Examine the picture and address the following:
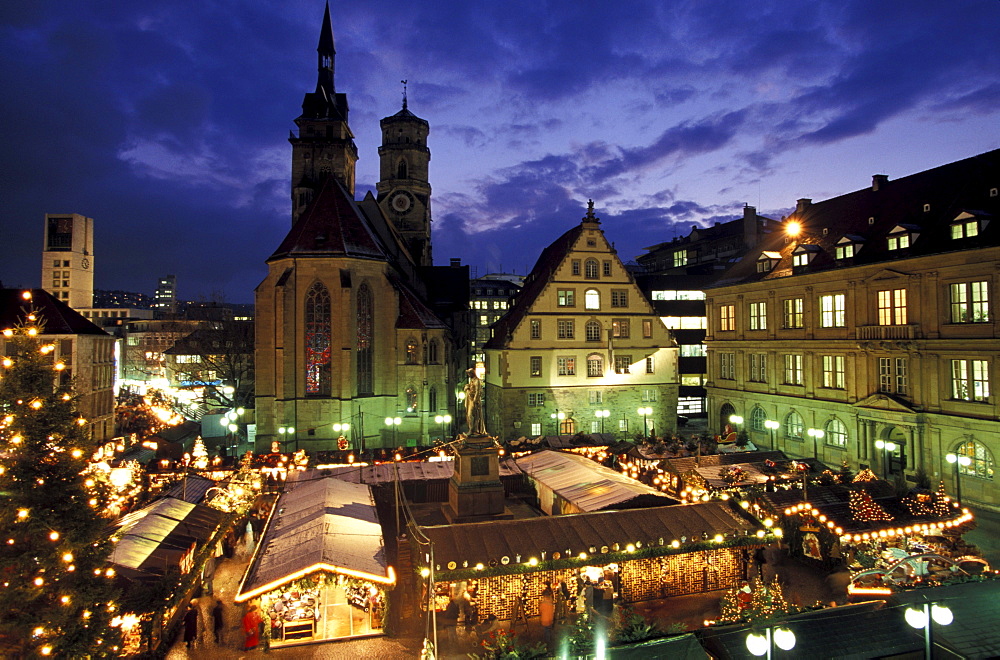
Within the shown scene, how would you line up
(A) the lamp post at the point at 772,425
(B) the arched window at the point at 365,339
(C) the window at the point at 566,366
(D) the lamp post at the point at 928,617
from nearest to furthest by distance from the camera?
(D) the lamp post at the point at 928,617, (A) the lamp post at the point at 772,425, (C) the window at the point at 566,366, (B) the arched window at the point at 365,339

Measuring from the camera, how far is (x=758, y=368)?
125ft

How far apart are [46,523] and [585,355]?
1287 inches

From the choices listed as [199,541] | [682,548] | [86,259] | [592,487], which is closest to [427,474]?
[592,487]

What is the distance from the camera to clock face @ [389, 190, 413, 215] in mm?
69500

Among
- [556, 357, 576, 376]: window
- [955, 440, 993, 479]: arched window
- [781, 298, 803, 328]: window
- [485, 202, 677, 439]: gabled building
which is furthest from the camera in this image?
[556, 357, 576, 376]: window

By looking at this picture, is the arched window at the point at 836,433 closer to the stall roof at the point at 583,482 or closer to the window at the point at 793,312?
the window at the point at 793,312

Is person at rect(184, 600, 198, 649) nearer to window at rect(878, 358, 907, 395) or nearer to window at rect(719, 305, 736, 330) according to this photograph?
window at rect(878, 358, 907, 395)

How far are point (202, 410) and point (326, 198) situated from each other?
29.5 metres

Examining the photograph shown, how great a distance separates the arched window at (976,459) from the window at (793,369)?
9580 millimetres

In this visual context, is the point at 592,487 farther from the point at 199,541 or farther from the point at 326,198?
the point at 326,198

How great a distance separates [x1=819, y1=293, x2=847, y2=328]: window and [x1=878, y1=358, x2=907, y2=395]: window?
3088 millimetres

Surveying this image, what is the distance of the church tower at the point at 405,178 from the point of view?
228ft

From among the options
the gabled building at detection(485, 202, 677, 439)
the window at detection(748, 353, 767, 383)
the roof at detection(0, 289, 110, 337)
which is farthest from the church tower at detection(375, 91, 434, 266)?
the window at detection(748, 353, 767, 383)

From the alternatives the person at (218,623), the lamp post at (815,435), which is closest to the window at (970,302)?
the lamp post at (815,435)
